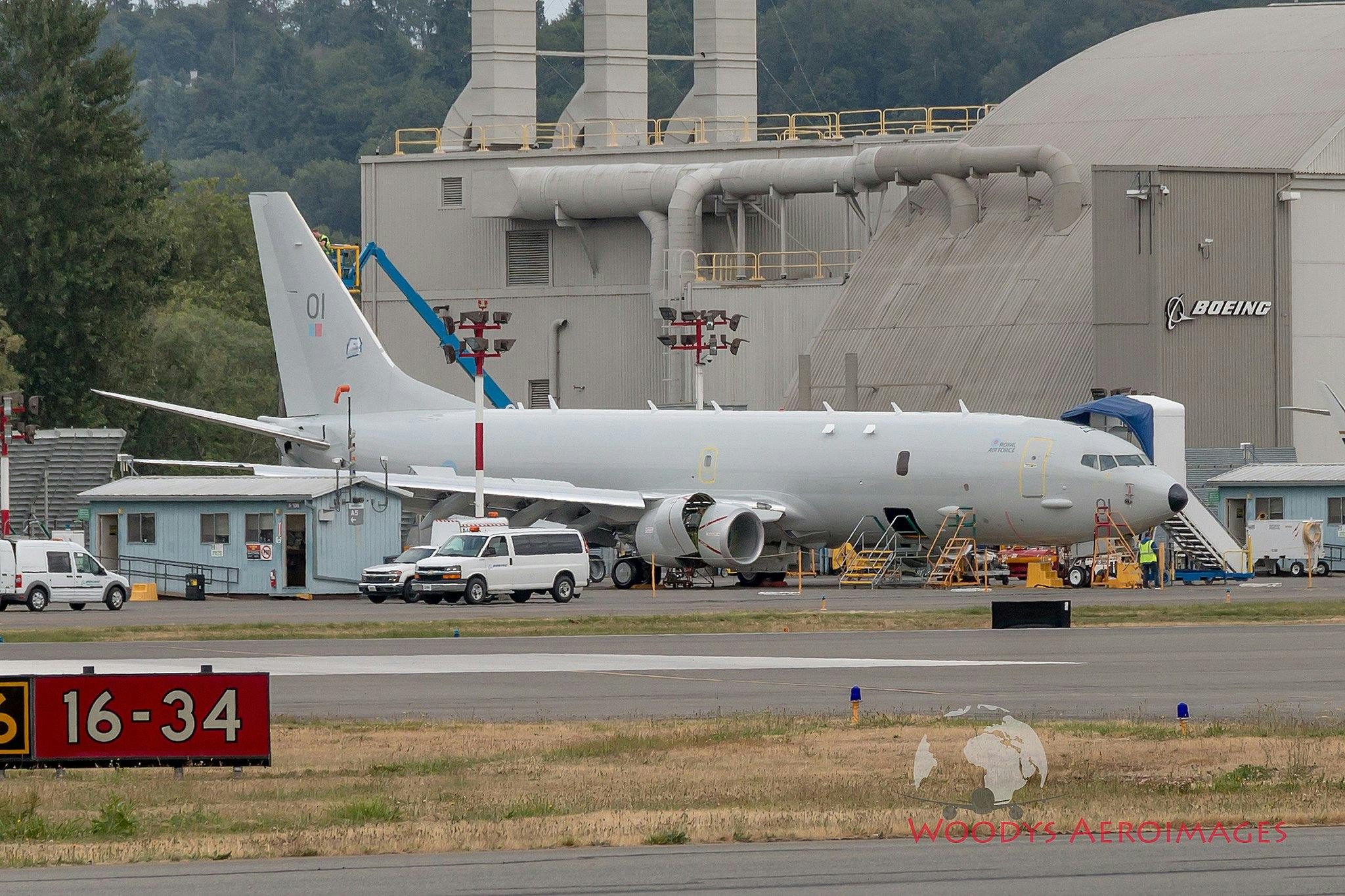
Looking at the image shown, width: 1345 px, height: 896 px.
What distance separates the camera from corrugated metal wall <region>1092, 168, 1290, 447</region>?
2554 inches

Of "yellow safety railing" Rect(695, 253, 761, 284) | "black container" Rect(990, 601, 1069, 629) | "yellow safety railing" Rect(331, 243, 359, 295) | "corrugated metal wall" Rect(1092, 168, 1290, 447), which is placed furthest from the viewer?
"yellow safety railing" Rect(331, 243, 359, 295)

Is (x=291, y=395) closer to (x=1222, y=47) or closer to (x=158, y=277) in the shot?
(x=158, y=277)

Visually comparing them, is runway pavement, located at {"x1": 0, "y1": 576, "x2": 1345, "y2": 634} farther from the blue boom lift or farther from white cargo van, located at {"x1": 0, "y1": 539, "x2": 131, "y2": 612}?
the blue boom lift

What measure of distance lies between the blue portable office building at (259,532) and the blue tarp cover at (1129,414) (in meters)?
19.4

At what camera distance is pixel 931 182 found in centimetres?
7469

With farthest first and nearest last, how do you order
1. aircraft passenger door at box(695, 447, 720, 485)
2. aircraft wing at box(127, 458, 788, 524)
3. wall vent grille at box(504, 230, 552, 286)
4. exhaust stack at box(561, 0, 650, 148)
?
exhaust stack at box(561, 0, 650, 148) → wall vent grille at box(504, 230, 552, 286) → aircraft passenger door at box(695, 447, 720, 485) → aircraft wing at box(127, 458, 788, 524)

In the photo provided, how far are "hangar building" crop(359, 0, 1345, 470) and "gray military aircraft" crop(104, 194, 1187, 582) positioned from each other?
44.9ft

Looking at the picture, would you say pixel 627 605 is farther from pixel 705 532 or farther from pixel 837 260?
pixel 837 260

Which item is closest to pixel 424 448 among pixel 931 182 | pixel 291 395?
pixel 291 395

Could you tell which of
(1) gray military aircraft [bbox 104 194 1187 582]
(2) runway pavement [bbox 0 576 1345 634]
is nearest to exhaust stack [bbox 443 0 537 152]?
(1) gray military aircraft [bbox 104 194 1187 582]

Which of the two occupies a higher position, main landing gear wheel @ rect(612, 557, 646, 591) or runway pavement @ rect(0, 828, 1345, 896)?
runway pavement @ rect(0, 828, 1345, 896)

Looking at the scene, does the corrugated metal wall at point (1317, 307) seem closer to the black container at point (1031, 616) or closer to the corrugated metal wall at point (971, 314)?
the corrugated metal wall at point (971, 314)

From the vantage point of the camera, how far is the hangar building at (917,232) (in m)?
65.7

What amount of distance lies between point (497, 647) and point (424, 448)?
28750 millimetres
